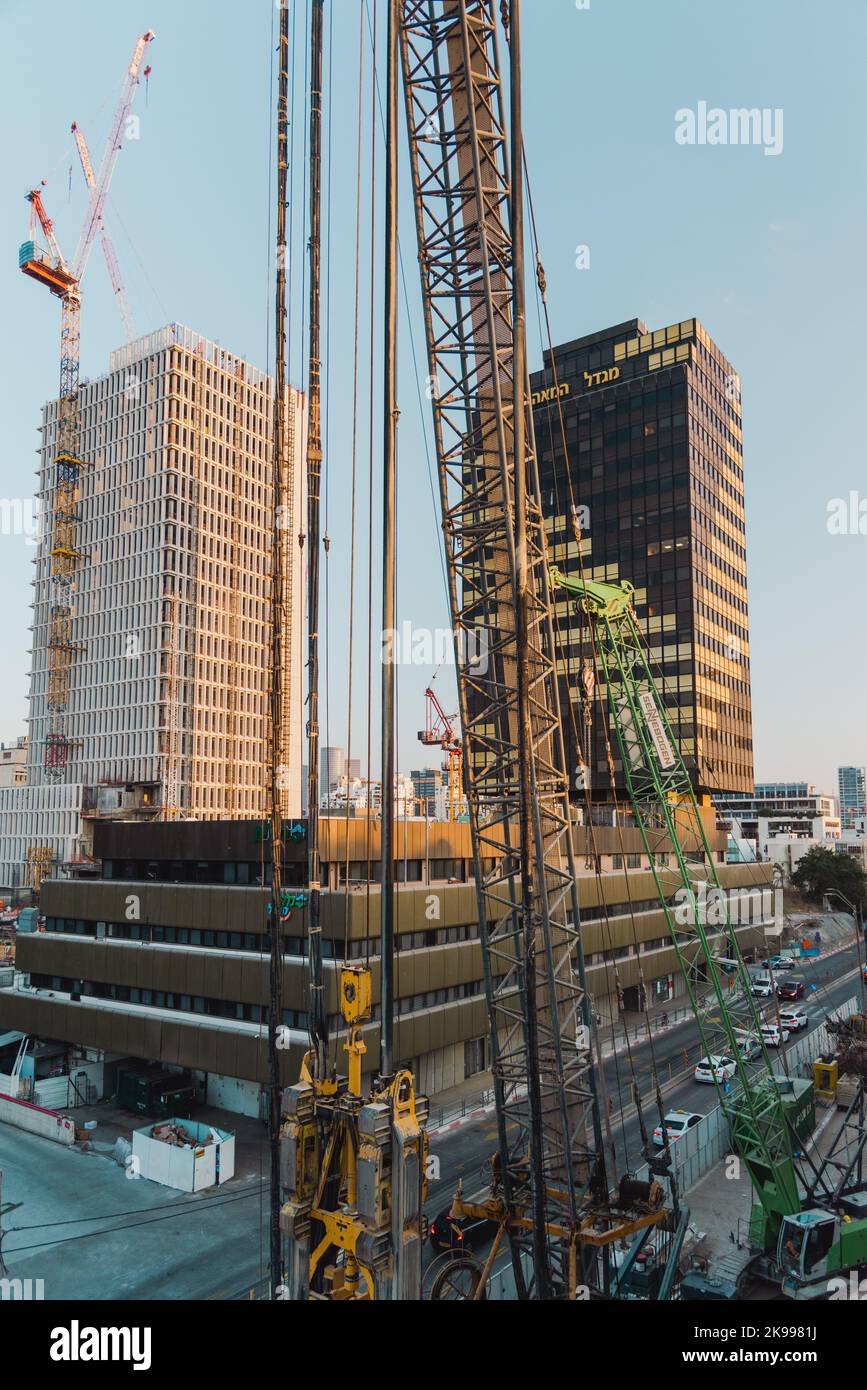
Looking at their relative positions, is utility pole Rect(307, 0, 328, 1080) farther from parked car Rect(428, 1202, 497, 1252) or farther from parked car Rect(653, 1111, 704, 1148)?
parked car Rect(653, 1111, 704, 1148)

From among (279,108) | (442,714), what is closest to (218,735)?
(442,714)

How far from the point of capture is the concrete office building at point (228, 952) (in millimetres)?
37312

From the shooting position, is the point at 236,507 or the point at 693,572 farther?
the point at 236,507

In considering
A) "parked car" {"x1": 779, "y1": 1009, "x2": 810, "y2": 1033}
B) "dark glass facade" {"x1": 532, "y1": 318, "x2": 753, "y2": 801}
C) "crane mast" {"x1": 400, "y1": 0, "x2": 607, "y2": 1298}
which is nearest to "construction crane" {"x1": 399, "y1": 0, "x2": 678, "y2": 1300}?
"crane mast" {"x1": 400, "y1": 0, "x2": 607, "y2": 1298}

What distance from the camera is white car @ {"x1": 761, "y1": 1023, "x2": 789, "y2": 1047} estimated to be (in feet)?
168

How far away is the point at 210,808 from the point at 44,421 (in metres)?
65.4

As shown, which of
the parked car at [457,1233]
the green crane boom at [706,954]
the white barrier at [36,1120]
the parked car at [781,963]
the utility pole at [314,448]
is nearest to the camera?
the utility pole at [314,448]

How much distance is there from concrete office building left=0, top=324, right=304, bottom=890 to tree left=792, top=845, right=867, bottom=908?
71666 millimetres

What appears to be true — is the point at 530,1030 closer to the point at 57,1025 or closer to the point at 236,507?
the point at 57,1025

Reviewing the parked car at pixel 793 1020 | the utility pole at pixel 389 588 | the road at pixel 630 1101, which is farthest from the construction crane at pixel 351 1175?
the parked car at pixel 793 1020

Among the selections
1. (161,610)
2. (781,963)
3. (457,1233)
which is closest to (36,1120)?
(457,1233)

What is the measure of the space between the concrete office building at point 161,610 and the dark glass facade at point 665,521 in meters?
37.1

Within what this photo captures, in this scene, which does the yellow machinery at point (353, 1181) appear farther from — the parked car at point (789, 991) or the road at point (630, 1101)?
the parked car at point (789, 991)

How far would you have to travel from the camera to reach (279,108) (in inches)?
701
